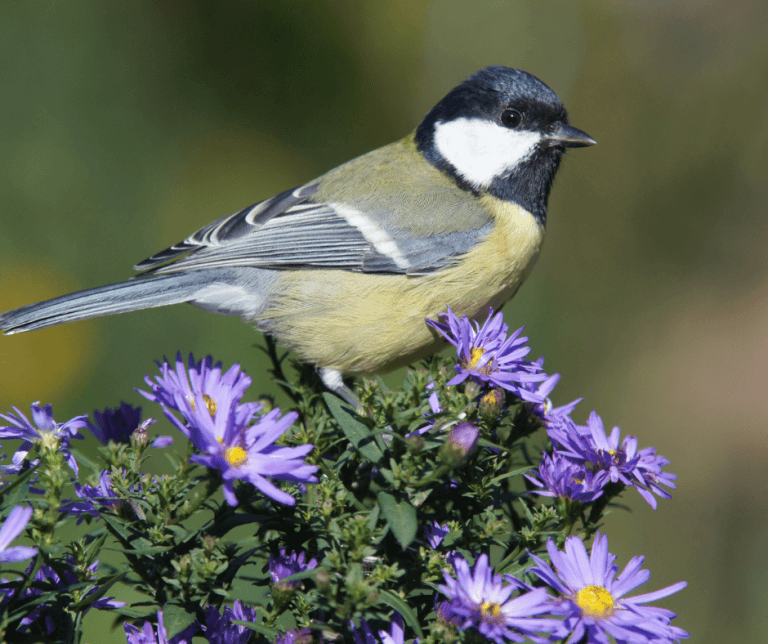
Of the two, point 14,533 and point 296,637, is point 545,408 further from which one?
point 14,533

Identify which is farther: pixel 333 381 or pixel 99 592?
pixel 333 381

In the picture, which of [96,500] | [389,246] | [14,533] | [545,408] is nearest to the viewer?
[14,533]

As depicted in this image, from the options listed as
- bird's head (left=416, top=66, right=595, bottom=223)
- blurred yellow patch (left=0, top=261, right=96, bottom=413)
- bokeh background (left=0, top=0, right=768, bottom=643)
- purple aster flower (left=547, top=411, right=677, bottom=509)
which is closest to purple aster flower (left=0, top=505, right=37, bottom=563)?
purple aster flower (left=547, top=411, right=677, bottom=509)

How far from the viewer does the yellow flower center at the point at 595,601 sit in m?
0.75

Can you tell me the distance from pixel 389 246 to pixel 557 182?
158 centimetres

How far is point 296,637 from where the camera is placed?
726mm

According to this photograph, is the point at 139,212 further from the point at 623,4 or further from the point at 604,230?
the point at 623,4

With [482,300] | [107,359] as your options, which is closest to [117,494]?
[482,300]

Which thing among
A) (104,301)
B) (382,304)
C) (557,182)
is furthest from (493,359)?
(557,182)

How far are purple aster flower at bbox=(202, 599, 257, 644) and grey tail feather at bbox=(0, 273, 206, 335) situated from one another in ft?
3.13

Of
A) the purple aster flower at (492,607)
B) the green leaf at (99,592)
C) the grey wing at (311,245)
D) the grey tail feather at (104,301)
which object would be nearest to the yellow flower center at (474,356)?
the purple aster flower at (492,607)

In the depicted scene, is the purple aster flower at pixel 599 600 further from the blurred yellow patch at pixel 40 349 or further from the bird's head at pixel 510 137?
the blurred yellow patch at pixel 40 349

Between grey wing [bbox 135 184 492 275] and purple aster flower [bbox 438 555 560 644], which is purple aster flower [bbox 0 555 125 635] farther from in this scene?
grey wing [bbox 135 184 492 275]

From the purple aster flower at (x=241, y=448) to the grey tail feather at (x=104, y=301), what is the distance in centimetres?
88
